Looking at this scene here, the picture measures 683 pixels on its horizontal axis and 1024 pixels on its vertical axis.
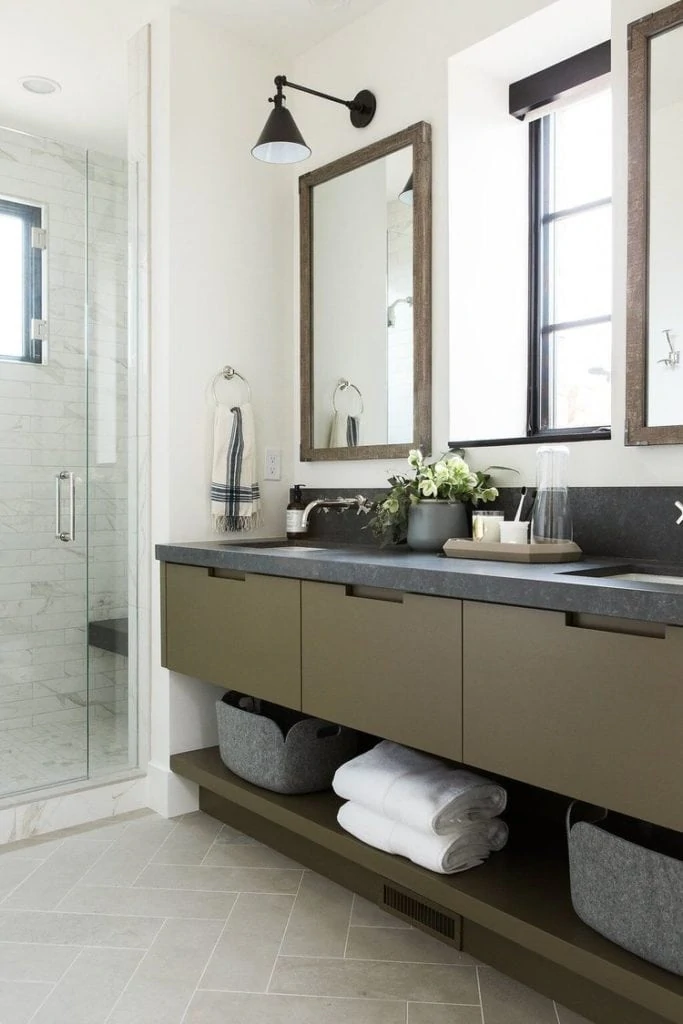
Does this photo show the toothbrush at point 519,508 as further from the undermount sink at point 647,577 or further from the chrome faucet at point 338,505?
the chrome faucet at point 338,505

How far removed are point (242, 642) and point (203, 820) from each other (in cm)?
77

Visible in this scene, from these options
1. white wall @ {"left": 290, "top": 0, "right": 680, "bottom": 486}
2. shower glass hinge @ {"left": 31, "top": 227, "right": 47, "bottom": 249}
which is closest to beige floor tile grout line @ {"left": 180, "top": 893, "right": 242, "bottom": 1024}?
white wall @ {"left": 290, "top": 0, "right": 680, "bottom": 486}

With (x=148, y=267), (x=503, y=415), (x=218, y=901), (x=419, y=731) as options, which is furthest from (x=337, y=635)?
(x=148, y=267)

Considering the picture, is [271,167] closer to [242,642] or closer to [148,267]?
[148,267]

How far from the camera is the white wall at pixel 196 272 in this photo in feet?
9.24

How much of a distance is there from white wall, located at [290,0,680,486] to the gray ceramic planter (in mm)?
212

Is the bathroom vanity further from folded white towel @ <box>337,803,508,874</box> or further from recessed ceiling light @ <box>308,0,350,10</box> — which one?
recessed ceiling light @ <box>308,0,350,10</box>

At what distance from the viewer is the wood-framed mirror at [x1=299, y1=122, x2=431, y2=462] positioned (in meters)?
2.62

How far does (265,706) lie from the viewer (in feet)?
9.25

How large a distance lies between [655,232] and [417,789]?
144cm

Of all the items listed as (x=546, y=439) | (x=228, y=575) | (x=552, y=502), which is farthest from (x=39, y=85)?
(x=552, y=502)

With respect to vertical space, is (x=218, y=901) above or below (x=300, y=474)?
below

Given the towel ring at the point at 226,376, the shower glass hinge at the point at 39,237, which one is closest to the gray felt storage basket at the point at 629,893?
the towel ring at the point at 226,376

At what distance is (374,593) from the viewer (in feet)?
6.66
